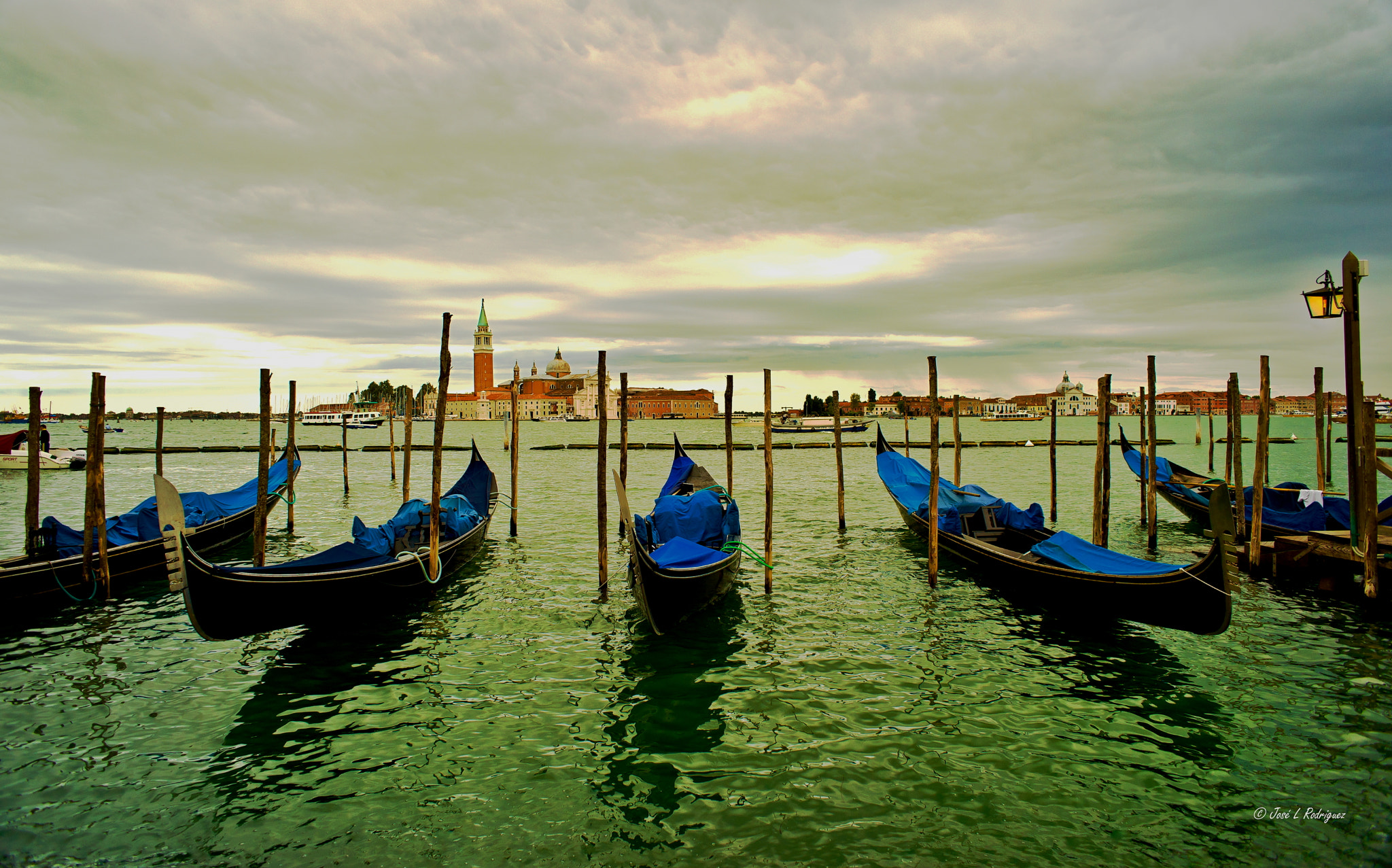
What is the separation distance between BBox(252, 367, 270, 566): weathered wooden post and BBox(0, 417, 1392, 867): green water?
915 millimetres

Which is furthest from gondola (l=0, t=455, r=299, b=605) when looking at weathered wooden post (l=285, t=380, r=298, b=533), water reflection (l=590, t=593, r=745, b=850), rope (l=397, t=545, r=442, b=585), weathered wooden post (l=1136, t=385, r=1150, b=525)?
weathered wooden post (l=1136, t=385, r=1150, b=525)

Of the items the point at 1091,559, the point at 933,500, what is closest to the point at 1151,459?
the point at 933,500

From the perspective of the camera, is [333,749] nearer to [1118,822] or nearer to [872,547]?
[1118,822]

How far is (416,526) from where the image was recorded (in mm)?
8242

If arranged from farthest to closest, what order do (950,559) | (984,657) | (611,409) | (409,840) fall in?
(611,409) → (950,559) → (984,657) → (409,840)

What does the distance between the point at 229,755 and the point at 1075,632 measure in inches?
259

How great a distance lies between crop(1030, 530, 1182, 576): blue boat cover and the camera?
5.50 meters

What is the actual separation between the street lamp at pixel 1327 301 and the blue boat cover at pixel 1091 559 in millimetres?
2491

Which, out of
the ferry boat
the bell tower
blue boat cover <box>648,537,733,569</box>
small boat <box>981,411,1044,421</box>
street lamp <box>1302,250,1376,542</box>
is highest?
the bell tower

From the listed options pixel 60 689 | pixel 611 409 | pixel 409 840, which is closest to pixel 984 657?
pixel 409 840

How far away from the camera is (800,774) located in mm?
3803

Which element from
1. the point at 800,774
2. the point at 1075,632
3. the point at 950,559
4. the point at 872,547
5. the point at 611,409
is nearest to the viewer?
the point at 800,774

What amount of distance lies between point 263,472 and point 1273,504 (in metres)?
13.9

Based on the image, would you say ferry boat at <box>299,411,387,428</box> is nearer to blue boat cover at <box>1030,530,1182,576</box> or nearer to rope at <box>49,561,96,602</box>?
rope at <box>49,561,96,602</box>
